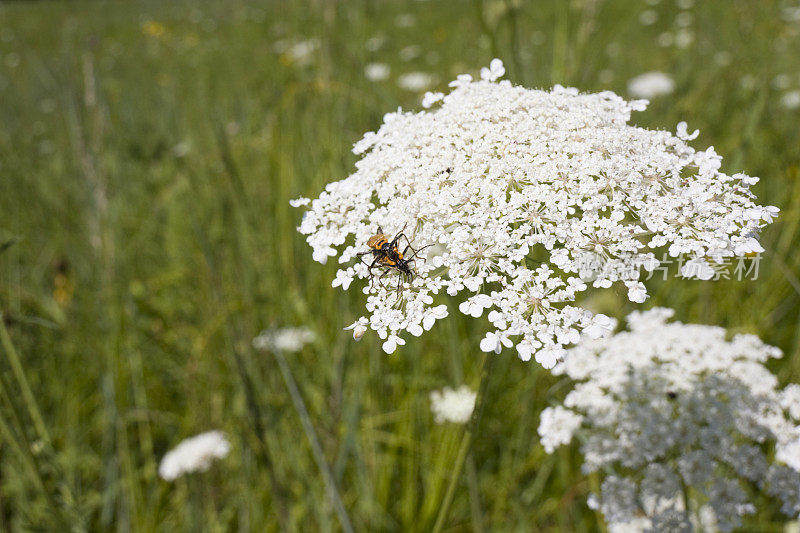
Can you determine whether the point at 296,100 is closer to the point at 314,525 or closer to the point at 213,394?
the point at 213,394

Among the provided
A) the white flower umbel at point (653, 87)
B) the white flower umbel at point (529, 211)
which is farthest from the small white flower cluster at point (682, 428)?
the white flower umbel at point (653, 87)

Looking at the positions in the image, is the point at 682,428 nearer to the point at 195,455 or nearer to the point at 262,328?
the point at 195,455

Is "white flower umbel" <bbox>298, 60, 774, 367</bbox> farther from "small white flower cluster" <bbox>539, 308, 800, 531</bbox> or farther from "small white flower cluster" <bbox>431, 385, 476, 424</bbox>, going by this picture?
"small white flower cluster" <bbox>431, 385, 476, 424</bbox>

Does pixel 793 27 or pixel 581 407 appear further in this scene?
pixel 793 27

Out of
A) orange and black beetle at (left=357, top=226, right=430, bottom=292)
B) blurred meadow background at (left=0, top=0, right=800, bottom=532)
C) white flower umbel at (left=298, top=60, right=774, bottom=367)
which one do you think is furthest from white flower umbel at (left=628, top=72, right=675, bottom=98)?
orange and black beetle at (left=357, top=226, right=430, bottom=292)

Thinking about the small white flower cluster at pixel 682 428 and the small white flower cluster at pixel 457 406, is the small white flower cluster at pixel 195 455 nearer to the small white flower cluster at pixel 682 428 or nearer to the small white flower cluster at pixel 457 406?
the small white flower cluster at pixel 457 406

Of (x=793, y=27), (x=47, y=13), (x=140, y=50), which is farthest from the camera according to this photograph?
(x=47, y=13)

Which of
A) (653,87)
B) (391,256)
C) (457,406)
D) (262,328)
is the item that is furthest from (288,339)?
(653,87)

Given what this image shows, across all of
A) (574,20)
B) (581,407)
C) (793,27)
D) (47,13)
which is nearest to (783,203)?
(574,20)
